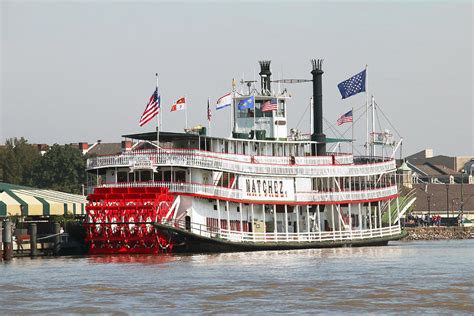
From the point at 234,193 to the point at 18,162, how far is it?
58180 mm

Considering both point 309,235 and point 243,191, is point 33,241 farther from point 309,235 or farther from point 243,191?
point 309,235

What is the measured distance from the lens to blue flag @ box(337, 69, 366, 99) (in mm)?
60312

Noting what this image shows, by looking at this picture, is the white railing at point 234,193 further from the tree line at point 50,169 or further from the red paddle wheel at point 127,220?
the tree line at point 50,169

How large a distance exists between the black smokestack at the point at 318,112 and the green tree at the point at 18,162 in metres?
48.1

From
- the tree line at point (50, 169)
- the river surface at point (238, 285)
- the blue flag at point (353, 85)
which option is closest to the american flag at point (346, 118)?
the blue flag at point (353, 85)

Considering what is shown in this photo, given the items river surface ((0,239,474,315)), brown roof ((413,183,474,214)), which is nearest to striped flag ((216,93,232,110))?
river surface ((0,239,474,315))

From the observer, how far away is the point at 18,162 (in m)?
108

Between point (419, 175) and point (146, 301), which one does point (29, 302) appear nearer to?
point (146, 301)

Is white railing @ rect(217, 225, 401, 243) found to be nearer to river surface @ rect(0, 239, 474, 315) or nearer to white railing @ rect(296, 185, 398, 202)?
white railing @ rect(296, 185, 398, 202)

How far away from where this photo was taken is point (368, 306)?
30.2 m

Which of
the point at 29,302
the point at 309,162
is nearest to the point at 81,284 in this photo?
the point at 29,302

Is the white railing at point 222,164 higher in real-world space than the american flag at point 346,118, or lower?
lower

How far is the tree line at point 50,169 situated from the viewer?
10238 centimetres

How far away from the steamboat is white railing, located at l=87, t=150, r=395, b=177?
5cm
